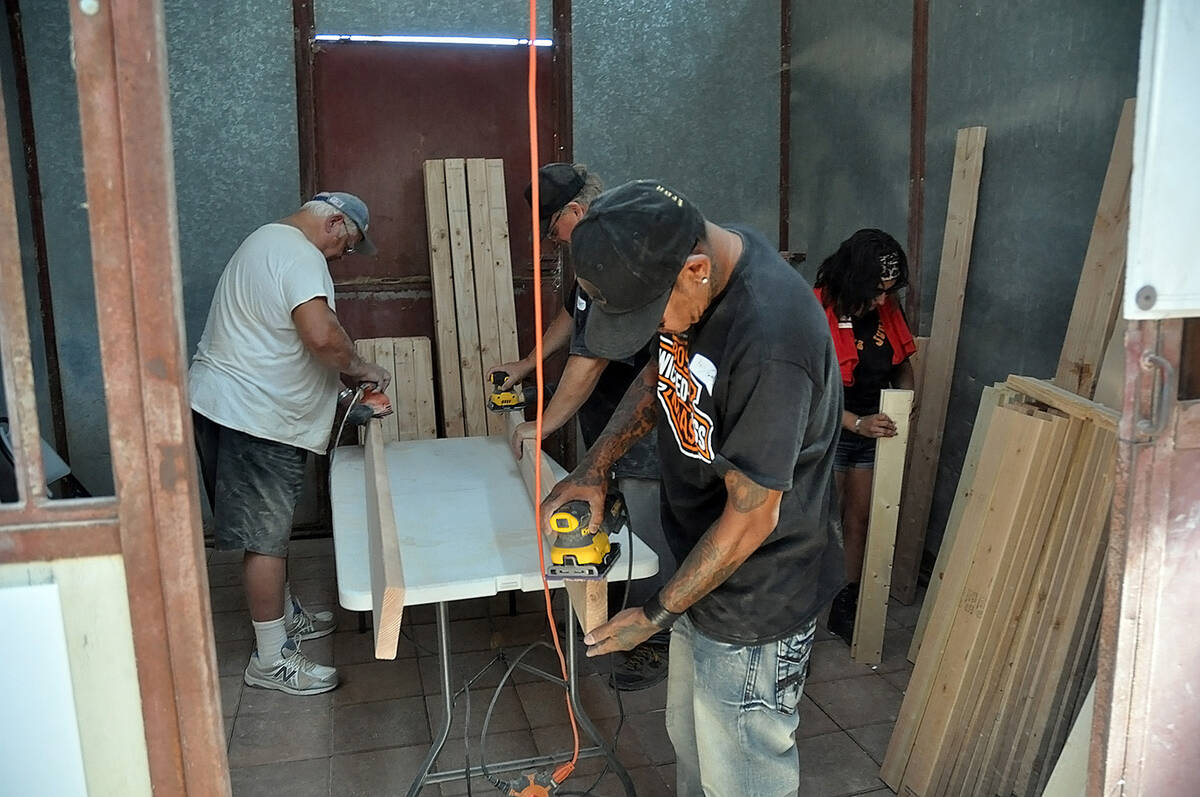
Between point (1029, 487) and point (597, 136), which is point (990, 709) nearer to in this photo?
point (1029, 487)

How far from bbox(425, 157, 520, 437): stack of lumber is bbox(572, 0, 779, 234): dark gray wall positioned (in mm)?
722

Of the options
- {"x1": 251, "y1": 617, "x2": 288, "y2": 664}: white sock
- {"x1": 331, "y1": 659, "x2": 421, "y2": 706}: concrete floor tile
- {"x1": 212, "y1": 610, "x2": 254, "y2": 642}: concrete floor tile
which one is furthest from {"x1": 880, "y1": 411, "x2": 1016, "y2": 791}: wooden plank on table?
{"x1": 212, "y1": 610, "x2": 254, "y2": 642}: concrete floor tile

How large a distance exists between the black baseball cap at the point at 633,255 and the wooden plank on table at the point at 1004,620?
140cm

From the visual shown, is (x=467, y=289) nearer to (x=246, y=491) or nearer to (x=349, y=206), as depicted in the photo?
(x=349, y=206)

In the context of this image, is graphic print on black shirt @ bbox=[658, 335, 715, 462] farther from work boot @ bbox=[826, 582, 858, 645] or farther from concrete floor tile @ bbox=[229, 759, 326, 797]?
work boot @ bbox=[826, 582, 858, 645]

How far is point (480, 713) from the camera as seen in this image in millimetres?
3322

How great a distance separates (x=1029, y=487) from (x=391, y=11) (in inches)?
158

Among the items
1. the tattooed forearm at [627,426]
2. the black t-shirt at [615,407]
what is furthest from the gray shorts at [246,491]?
the tattooed forearm at [627,426]

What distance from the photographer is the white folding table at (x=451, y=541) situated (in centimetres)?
224

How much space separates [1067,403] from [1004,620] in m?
0.64

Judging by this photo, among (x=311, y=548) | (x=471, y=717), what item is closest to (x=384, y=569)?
(x=471, y=717)

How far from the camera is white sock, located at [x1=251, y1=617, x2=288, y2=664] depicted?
3494 millimetres

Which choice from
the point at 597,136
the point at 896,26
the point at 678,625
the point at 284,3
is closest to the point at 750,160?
the point at 597,136

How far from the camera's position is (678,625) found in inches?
85.9
